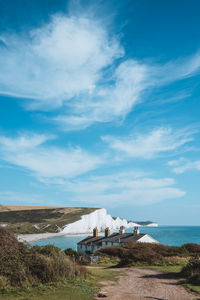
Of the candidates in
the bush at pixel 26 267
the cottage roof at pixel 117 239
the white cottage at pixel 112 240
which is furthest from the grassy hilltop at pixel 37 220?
the bush at pixel 26 267

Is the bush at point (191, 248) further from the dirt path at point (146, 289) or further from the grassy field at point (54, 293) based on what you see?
the grassy field at point (54, 293)

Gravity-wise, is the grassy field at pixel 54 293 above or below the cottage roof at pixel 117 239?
below

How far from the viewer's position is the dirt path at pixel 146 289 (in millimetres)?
12781

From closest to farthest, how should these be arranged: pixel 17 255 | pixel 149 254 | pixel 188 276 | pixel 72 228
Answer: pixel 17 255
pixel 188 276
pixel 149 254
pixel 72 228

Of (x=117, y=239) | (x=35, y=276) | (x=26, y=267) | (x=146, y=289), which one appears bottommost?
(x=146, y=289)

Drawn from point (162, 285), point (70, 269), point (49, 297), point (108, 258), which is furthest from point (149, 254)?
point (49, 297)

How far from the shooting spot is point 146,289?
1477cm

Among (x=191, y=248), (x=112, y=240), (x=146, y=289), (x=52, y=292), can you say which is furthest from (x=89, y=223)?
(x=52, y=292)

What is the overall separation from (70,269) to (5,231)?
4.71 m

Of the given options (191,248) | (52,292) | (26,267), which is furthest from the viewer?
(191,248)

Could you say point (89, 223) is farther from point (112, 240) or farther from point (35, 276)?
point (35, 276)

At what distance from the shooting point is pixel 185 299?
1234 cm

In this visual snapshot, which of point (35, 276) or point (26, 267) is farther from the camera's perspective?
point (26, 267)

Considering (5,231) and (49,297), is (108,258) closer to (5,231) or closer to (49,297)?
(5,231)
